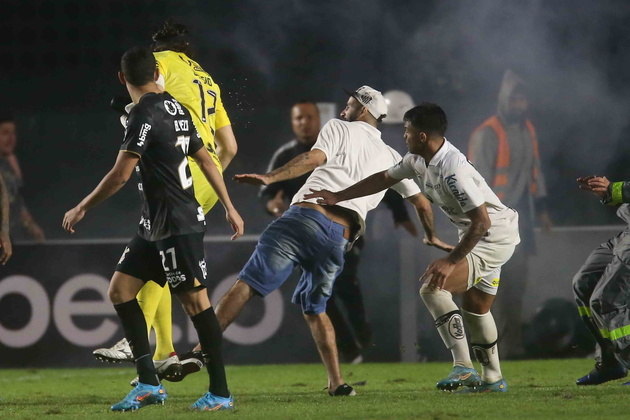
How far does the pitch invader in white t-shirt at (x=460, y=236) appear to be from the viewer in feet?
21.6

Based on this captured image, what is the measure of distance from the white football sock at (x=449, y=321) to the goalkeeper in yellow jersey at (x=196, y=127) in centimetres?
142

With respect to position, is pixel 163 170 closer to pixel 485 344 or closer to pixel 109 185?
pixel 109 185

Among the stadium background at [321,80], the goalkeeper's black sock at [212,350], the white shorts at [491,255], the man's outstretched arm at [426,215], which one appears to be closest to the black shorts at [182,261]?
the goalkeeper's black sock at [212,350]

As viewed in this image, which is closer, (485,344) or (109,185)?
(109,185)

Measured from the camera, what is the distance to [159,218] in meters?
6.07

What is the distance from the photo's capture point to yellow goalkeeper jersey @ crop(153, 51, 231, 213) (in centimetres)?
731

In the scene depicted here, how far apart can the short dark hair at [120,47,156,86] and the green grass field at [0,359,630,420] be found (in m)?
1.72

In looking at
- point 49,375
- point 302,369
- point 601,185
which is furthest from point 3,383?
point 601,185

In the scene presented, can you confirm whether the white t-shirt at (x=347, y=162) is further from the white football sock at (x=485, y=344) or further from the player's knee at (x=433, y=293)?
the white football sock at (x=485, y=344)

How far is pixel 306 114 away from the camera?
→ 10.8 metres

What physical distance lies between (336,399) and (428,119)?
168cm

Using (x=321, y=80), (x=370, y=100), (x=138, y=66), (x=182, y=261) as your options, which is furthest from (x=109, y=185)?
(x=321, y=80)

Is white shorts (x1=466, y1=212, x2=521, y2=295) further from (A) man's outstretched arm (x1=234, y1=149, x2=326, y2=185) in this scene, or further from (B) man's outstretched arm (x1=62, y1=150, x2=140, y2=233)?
(B) man's outstretched arm (x1=62, y1=150, x2=140, y2=233)

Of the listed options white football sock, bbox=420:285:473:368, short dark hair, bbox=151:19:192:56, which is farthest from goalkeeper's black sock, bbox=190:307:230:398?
short dark hair, bbox=151:19:192:56
